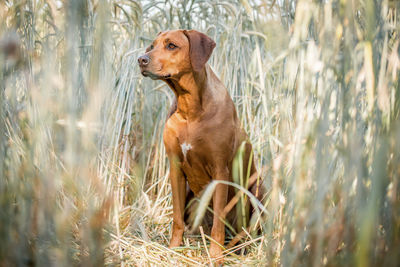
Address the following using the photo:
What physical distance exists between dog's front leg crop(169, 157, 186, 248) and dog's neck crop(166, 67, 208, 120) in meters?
0.33

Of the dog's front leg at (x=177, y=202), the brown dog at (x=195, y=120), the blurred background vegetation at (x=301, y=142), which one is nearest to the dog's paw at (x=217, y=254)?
the brown dog at (x=195, y=120)

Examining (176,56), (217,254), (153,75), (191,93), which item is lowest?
(217,254)

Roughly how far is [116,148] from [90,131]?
1.77 metres

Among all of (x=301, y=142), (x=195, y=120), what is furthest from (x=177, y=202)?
(x=301, y=142)

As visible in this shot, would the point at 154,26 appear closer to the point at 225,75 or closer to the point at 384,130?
the point at 225,75

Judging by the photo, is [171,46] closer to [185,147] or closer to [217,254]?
[185,147]

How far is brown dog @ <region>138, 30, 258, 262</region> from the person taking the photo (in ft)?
7.67

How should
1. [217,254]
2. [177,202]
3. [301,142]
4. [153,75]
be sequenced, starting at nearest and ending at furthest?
[301,142] < [217,254] < [153,75] < [177,202]

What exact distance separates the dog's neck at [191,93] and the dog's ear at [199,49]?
0.07 metres

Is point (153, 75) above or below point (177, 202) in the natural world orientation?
above

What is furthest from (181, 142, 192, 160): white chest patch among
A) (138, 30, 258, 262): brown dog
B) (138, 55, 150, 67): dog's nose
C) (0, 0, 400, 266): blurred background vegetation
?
(0, 0, 400, 266): blurred background vegetation

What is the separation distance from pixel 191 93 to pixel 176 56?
0.86 ft

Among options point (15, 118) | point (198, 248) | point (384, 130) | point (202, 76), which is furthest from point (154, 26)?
point (384, 130)

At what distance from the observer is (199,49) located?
2.38m
